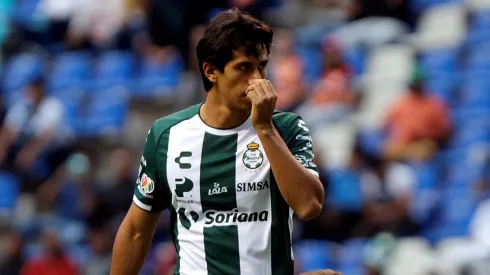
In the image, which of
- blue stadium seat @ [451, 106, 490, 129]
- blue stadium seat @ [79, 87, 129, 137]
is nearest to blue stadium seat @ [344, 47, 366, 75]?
blue stadium seat @ [451, 106, 490, 129]

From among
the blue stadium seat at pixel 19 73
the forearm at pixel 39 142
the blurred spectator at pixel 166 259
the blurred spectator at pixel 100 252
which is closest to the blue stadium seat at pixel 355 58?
the blurred spectator at pixel 166 259

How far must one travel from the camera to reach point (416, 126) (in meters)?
12.2

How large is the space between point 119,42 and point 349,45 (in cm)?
417

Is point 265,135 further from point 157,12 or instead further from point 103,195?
point 157,12

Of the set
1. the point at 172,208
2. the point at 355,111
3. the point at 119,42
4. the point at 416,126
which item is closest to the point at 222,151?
the point at 172,208

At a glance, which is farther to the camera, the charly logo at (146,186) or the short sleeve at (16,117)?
the short sleeve at (16,117)

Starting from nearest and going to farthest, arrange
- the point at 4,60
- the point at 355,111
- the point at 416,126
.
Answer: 1. the point at 416,126
2. the point at 355,111
3. the point at 4,60

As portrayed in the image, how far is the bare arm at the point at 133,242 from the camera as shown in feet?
18.0

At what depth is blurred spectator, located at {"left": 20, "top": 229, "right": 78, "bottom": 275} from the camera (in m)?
13.4

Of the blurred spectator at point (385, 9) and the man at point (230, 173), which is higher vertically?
the blurred spectator at point (385, 9)

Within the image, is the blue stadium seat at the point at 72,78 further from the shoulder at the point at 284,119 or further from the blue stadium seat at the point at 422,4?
the shoulder at the point at 284,119

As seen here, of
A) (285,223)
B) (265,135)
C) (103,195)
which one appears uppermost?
(265,135)

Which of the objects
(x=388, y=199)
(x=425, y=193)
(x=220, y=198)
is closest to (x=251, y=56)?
(x=220, y=198)

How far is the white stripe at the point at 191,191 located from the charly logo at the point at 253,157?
23cm
